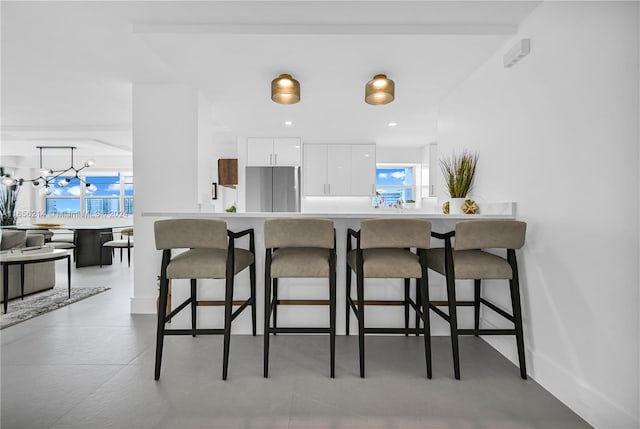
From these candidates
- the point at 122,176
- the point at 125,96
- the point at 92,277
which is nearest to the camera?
the point at 125,96

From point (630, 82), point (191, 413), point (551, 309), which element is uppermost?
point (630, 82)

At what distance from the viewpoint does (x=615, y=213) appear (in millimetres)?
1398

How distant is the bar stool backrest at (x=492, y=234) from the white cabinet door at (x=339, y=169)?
12.1 feet

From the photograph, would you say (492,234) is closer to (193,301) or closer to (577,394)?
(577,394)

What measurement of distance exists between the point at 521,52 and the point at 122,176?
8.80 meters

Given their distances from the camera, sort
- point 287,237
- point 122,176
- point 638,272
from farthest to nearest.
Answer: point 122,176 → point 287,237 → point 638,272

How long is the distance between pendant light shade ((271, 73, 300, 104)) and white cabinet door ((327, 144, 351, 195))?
2.82 meters

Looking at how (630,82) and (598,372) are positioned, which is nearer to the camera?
(630,82)

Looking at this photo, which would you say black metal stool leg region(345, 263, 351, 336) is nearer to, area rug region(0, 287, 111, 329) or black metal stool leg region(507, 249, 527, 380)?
black metal stool leg region(507, 249, 527, 380)

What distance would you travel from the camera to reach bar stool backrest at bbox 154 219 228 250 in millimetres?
1864

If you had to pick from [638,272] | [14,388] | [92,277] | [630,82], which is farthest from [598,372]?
[92,277]

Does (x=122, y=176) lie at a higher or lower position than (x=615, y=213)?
higher

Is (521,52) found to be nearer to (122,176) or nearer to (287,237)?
(287,237)

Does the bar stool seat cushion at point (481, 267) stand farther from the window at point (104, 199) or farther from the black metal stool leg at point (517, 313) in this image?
the window at point (104, 199)
